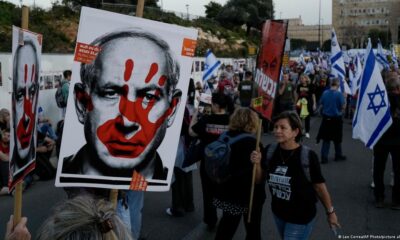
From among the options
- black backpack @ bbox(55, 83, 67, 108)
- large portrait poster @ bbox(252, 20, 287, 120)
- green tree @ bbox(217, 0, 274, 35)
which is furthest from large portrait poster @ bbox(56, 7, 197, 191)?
green tree @ bbox(217, 0, 274, 35)

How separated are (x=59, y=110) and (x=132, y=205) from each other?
27.1 feet

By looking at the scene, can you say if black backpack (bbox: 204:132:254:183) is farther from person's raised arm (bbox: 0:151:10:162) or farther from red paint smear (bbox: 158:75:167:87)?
person's raised arm (bbox: 0:151:10:162)

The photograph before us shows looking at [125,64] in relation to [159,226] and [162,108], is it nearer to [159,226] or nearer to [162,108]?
[162,108]

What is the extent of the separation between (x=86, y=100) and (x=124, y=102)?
0.23 m

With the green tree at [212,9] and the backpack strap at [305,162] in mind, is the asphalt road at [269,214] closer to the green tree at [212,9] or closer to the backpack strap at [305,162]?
the backpack strap at [305,162]

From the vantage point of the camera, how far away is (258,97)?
434 cm

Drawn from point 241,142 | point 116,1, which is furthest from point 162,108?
point 116,1

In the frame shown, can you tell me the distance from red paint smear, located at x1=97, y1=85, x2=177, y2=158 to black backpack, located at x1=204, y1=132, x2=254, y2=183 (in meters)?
1.39

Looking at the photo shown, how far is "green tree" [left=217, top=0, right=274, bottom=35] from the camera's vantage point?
55.9 m

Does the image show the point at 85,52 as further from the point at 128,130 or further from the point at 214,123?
the point at 214,123

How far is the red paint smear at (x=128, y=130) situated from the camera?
2.93 metres

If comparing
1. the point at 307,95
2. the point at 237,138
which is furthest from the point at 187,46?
the point at 307,95

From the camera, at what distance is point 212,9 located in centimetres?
6016

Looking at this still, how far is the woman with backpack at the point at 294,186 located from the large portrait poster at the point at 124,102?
3.49ft
